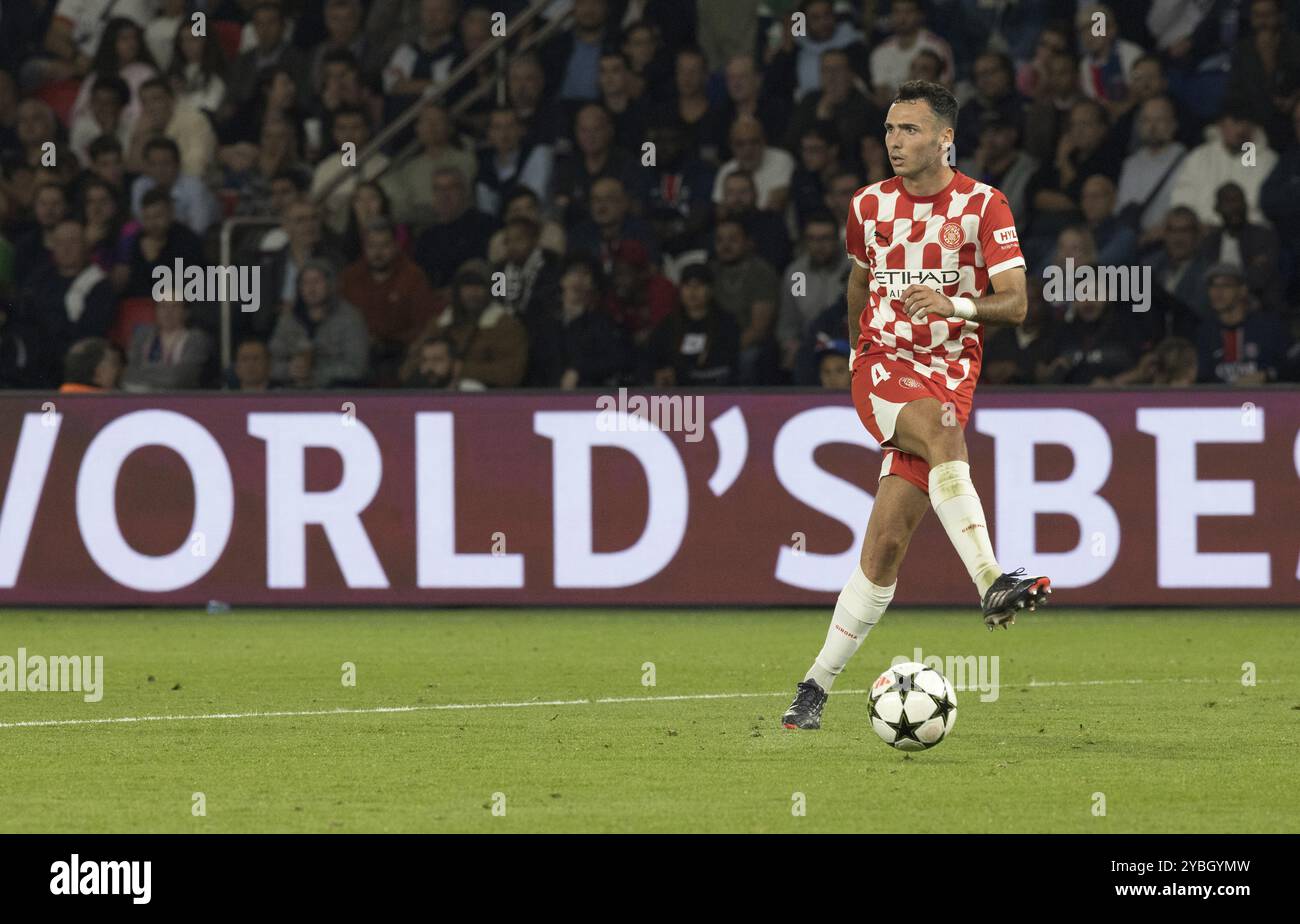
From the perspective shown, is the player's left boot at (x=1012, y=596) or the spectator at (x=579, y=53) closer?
the player's left boot at (x=1012, y=596)

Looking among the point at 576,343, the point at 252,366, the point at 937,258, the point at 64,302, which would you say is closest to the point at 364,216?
the point at 252,366

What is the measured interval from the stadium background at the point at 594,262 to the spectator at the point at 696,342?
2 cm

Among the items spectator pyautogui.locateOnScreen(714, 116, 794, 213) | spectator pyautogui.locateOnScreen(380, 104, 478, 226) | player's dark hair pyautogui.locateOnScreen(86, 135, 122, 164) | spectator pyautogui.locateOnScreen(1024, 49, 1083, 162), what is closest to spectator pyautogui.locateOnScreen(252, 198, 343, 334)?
spectator pyautogui.locateOnScreen(380, 104, 478, 226)

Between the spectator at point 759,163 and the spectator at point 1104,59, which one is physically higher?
the spectator at point 1104,59

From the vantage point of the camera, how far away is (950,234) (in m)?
7.99

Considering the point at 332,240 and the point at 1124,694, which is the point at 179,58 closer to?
the point at 332,240

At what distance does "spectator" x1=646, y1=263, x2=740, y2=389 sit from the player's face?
6245 mm

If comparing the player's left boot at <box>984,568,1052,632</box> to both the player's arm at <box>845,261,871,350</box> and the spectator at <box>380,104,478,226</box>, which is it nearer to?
the player's arm at <box>845,261,871,350</box>

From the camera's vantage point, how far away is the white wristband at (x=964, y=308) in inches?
303

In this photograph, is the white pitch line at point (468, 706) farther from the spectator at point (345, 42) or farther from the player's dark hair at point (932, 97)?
the spectator at point (345, 42)

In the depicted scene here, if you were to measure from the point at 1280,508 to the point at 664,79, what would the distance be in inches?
216

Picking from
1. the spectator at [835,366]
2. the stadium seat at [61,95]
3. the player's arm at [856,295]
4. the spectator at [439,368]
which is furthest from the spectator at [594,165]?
the player's arm at [856,295]

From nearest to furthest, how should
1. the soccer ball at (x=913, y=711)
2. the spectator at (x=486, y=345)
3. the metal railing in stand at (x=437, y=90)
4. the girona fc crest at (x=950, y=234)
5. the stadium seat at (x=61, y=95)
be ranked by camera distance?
1. the soccer ball at (x=913, y=711)
2. the girona fc crest at (x=950, y=234)
3. the spectator at (x=486, y=345)
4. the metal railing in stand at (x=437, y=90)
5. the stadium seat at (x=61, y=95)

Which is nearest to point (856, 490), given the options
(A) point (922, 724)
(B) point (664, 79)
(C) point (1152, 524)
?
(C) point (1152, 524)
